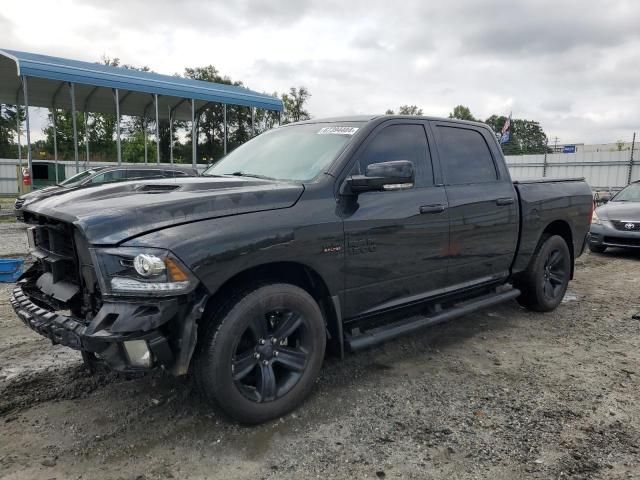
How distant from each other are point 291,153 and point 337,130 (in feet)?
1.26

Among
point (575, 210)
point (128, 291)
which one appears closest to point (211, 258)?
point (128, 291)

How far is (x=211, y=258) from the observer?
2.59 metres

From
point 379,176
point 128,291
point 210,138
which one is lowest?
point 128,291

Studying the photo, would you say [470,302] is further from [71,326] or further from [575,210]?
[71,326]

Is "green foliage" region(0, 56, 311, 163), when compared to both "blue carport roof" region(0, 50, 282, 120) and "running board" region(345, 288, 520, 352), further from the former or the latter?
"running board" region(345, 288, 520, 352)

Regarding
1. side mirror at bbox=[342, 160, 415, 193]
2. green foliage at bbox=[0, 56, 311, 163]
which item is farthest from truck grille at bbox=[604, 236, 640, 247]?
green foliage at bbox=[0, 56, 311, 163]

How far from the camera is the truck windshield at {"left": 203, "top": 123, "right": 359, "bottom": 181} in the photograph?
345 cm

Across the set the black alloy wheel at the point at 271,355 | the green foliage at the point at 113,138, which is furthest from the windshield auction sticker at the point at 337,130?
the green foliage at the point at 113,138

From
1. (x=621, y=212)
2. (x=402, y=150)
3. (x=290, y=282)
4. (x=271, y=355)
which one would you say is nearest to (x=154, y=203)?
(x=290, y=282)

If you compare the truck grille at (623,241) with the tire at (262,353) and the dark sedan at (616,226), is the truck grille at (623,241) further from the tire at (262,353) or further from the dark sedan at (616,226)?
the tire at (262,353)

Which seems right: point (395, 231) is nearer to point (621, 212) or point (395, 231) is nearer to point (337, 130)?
point (337, 130)

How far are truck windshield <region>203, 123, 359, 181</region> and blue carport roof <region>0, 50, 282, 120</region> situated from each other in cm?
1081

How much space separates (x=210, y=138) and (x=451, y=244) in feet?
82.7

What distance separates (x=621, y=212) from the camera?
923 centimetres
